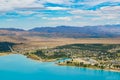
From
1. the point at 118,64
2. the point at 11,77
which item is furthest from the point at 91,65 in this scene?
the point at 11,77

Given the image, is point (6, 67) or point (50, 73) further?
point (6, 67)

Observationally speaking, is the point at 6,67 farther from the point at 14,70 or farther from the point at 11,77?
the point at 11,77

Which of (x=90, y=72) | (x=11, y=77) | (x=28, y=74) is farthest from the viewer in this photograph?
(x=90, y=72)

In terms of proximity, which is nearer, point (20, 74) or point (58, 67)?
point (20, 74)

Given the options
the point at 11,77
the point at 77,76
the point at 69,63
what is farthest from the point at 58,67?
the point at 11,77

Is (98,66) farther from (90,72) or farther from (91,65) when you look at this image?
(90,72)

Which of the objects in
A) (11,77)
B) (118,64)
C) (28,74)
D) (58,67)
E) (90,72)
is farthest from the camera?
(118,64)

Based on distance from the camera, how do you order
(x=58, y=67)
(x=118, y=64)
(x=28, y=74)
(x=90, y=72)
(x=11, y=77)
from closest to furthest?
(x=11, y=77)
(x=28, y=74)
(x=90, y=72)
(x=58, y=67)
(x=118, y=64)
